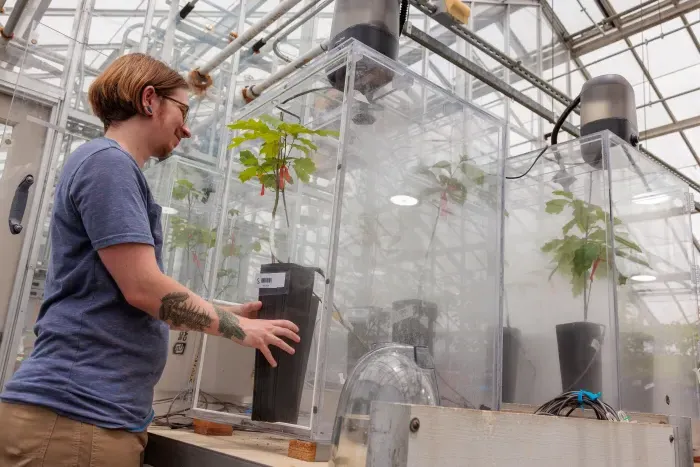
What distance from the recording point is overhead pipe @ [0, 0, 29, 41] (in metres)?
2.35

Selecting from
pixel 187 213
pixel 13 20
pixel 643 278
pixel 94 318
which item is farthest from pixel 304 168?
pixel 13 20

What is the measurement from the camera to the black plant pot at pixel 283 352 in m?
0.99

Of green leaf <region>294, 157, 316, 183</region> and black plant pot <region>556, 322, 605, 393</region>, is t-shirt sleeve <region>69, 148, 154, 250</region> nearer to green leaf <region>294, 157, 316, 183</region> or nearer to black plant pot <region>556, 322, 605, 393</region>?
green leaf <region>294, 157, 316, 183</region>

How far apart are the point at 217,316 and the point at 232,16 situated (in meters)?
2.90

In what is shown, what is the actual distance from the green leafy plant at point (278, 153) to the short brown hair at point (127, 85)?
0.19 metres

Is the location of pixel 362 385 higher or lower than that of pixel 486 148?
lower

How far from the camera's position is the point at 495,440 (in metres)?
0.61

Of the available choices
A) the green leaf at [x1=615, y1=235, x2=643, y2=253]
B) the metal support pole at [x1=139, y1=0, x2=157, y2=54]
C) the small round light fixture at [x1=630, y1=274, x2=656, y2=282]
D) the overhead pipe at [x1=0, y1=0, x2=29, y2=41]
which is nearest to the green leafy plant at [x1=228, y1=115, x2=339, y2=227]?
the green leaf at [x1=615, y1=235, x2=643, y2=253]

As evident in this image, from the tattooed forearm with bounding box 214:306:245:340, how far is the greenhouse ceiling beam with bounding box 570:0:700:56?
624 cm

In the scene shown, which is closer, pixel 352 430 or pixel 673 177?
pixel 352 430

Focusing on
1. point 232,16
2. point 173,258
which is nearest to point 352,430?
point 173,258

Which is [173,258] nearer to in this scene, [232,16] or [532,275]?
[532,275]

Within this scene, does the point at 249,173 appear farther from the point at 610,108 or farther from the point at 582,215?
the point at 610,108

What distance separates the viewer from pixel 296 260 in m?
1.11
